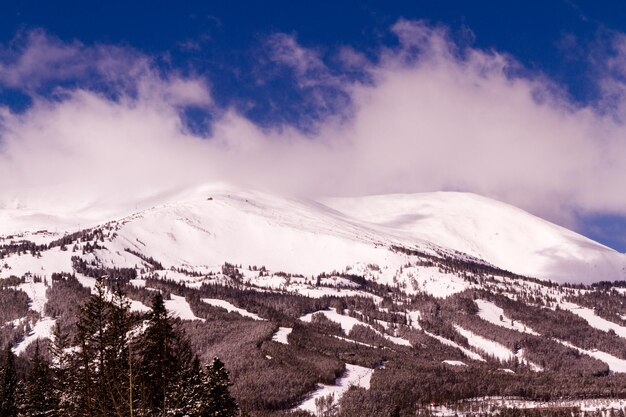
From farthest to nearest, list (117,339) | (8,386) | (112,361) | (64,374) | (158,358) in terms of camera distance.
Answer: (8,386) → (158,358) → (64,374) → (117,339) → (112,361)

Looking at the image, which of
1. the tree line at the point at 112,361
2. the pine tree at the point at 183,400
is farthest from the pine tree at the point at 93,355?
the pine tree at the point at 183,400

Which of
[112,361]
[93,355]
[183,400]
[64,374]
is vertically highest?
[93,355]

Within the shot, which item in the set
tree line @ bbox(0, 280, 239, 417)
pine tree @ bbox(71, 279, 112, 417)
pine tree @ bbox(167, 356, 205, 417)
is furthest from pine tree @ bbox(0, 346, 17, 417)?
pine tree @ bbox(71, 279, 112, 417)

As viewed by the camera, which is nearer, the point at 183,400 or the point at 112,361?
the point at 112,361

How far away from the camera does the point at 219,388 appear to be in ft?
210

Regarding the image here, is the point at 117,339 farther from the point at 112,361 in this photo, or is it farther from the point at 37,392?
the point at 37,392

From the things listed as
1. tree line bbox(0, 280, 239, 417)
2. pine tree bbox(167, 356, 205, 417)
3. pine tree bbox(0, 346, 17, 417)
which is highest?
tree line bbox(0, 280, 239, 417)

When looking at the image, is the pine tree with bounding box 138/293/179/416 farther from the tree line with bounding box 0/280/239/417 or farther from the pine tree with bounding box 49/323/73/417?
the pine tree with bounding box 49/323/73/417

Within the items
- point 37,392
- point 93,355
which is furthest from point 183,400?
point 37,392

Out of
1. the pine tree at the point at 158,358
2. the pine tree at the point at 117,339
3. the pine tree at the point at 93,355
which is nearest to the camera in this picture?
the pine tree at the point at 93,355

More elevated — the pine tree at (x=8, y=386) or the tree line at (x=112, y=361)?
the tree line at (x=112, y=361)

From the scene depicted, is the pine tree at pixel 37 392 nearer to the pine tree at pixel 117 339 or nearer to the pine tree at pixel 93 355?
the pine tree at pixel 93 355

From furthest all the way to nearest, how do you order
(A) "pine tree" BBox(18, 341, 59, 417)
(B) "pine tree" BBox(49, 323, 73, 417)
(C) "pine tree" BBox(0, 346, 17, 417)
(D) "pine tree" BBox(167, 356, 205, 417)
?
(C) "pine tree" BBox(0, 346, 17, 417) < (A) "pine tree" BBox(18, 341, 59, 417) < (D) "pine tree" BBox(167, 356, 205, 417) < (B) "pine tree" BBox(49, 323, 73, 417)

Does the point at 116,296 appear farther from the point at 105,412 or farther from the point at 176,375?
the point at 176,375
